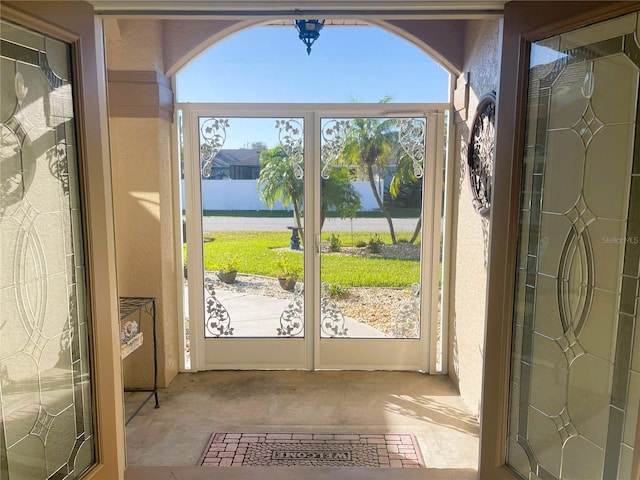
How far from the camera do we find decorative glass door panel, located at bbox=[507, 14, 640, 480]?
1.18 m

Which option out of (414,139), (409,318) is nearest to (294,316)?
(409,318)

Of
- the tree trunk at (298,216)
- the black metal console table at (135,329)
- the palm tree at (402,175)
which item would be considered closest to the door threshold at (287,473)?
the black metal console table at (135,329)

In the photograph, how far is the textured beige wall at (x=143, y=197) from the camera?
3.08 meters

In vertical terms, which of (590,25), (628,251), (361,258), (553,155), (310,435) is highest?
(590,25)

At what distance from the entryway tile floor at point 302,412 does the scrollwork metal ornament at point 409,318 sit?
333 millimetres

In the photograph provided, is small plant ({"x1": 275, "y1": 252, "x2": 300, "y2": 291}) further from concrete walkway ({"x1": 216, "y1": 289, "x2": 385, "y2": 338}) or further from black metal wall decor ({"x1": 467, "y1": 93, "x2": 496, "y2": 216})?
black metal wall decor ({"x1": 467, "y1": 93, "x2": 496, "y2": 216})

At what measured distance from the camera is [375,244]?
351cm

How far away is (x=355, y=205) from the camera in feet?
11.4

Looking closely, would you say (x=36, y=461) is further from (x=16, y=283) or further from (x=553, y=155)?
(x=553, y=155)

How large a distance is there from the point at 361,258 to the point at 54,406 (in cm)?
247

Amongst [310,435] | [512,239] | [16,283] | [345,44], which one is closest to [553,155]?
[512,239]

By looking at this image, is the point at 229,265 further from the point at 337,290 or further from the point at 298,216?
the point at 337,290

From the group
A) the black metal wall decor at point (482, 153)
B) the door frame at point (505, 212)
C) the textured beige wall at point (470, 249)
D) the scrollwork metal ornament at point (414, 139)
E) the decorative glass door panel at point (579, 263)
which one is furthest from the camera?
the scrollwork metal ornament at point (414, 139)

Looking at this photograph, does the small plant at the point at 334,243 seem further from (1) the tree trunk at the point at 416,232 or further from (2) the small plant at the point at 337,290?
(1) the tree trunk at the point at 416,232
